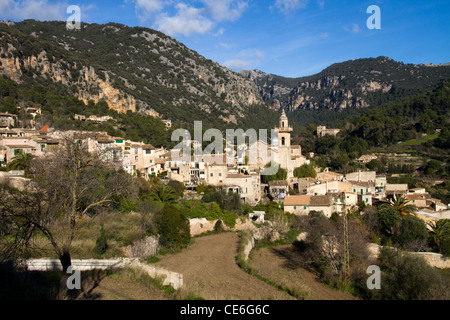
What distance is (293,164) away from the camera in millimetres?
39125

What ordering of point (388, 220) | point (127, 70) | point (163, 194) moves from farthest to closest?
point (127, 70)
point (388, 220)
point (163, 194)

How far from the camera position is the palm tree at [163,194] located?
2172cm

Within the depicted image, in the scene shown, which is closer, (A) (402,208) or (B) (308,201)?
(A) (402,208)

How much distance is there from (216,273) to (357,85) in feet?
469

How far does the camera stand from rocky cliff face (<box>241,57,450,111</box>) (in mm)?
123438

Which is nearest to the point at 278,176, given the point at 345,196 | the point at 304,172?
the point at 304,172

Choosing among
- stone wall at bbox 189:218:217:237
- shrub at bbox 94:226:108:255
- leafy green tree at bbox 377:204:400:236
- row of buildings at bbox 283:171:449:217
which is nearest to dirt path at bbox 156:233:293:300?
stone wall at bbox 189:218:217:237

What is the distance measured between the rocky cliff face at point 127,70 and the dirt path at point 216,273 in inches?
1928

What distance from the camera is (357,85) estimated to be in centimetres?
13838

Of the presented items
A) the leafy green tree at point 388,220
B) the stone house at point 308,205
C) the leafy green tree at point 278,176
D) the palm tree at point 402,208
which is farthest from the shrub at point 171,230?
the leafy green tree at point 278,176

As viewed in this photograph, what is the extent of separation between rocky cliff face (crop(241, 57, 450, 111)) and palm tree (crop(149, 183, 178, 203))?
99.9 meters

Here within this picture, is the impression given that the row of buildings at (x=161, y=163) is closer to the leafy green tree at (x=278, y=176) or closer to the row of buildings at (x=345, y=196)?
the leafy green tree at (x=278, y=176)

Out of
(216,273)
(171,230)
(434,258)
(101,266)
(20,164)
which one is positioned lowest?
(434,258)

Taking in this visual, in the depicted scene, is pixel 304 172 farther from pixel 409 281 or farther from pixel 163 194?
pixel 409 281
